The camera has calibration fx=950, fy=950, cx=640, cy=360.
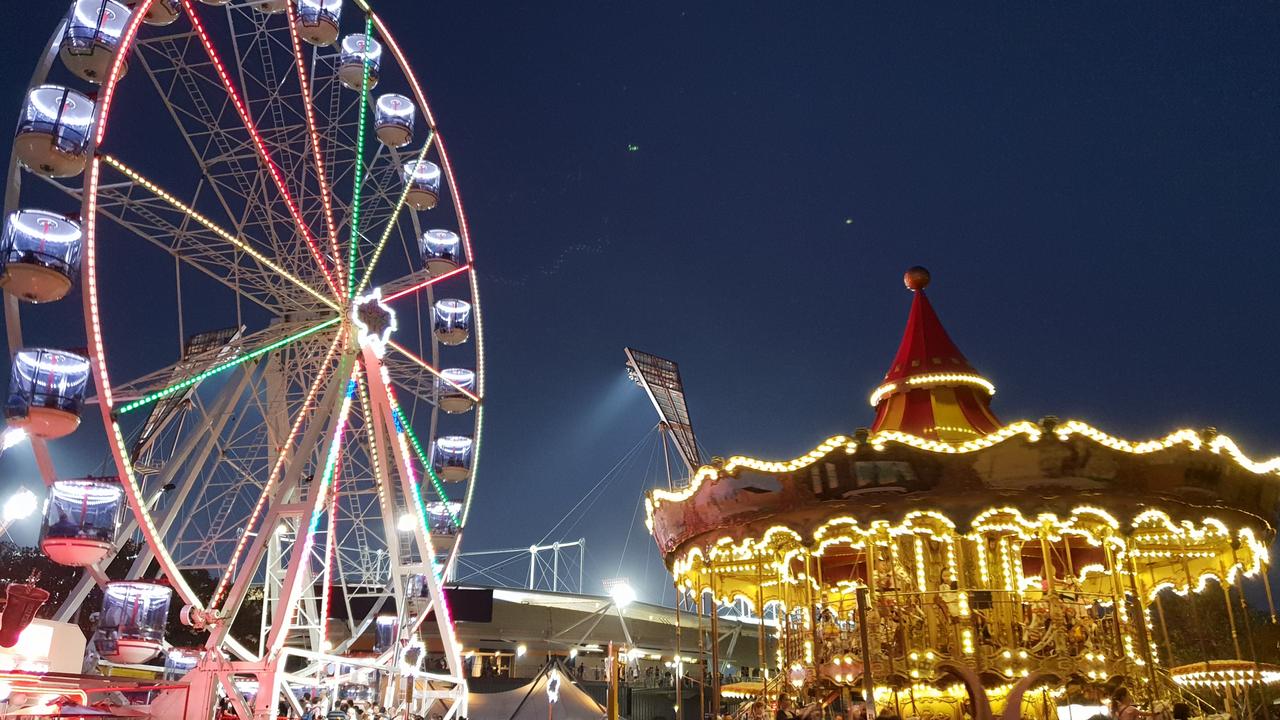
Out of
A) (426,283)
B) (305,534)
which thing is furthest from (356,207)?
(305,534)

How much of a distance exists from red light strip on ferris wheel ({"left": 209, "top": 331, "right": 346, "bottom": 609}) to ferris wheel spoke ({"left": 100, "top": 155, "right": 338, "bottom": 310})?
3.15 ft

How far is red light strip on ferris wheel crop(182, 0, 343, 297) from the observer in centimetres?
1446

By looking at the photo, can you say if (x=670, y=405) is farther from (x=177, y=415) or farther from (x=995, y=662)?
(x=995, y=662)

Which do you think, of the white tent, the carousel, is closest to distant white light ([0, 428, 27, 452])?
the carousel

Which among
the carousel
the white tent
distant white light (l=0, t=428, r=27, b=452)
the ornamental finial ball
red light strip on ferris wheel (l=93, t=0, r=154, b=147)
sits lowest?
the white tent

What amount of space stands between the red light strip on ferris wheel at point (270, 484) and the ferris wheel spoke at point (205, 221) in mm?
959

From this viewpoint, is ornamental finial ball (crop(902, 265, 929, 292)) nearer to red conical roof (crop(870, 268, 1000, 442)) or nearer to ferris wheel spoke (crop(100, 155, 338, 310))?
red conical roof (crop(870, 268, 1000, 442))

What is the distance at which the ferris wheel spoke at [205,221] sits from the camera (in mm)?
13638

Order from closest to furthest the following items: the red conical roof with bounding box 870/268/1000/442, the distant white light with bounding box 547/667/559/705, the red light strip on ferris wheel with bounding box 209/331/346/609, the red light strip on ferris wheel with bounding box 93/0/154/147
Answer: the red light strip on ferris wheel with bounding box 93/0/154/147, the red conical roof with bounding box 870/268/1000/442, the red light strip on ferris wheel with bounding box 209/331/346/609, the distant white light with bounding box 547/667/559/705

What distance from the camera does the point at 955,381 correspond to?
1370 centimetres

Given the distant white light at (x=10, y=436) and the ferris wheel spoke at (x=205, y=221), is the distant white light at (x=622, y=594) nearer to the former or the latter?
the ferris wheel spoke at (x=205, y=221)

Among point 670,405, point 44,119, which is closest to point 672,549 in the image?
point 44,119

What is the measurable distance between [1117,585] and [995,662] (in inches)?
69.4

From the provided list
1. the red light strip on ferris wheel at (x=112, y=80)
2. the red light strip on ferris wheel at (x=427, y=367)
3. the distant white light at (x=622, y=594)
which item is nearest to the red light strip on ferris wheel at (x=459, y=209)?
the red light strip on ferris wheel at (x=427, y=367)
